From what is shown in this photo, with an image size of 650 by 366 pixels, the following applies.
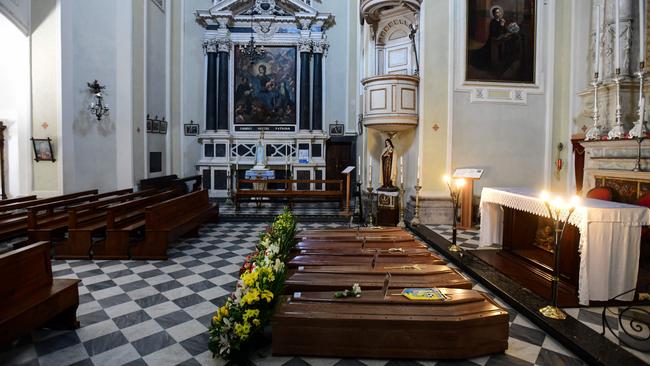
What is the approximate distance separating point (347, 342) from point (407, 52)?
821cm

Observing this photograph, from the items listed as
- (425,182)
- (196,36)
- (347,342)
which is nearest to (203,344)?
(347,342)

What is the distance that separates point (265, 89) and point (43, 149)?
22.4ft

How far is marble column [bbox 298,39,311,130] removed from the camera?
13.0 meters

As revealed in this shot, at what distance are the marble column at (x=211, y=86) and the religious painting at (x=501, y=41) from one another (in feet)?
27.5

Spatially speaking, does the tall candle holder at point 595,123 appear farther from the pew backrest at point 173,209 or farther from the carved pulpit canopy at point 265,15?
the carved pulpit canopy at point 265,15

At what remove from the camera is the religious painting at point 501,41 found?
8117 millimetres

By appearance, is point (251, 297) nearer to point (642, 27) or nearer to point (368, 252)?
point (368, 252)

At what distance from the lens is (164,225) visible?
5.88 meters

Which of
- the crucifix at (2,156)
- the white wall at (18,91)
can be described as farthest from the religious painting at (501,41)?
the crucifix at (2,156)

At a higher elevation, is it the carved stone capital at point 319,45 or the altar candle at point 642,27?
the carved stone capital at point 319,45

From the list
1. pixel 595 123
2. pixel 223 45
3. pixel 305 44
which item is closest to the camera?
pixel 595 123

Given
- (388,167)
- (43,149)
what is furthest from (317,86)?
(43,149)

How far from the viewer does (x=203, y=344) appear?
10.1 ft

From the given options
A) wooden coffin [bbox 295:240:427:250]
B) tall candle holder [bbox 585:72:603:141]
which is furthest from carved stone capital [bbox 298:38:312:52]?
wooden coffin [bbox 295:240:427:250]
